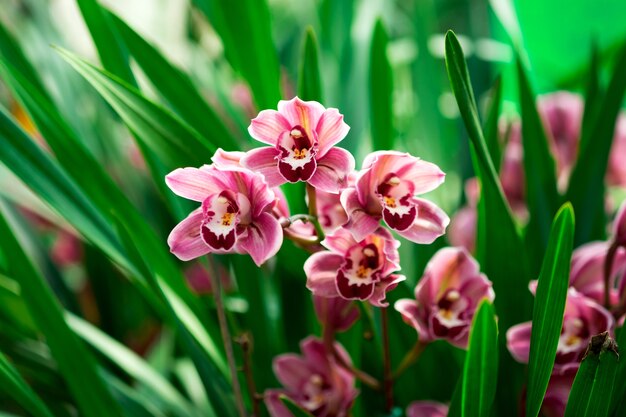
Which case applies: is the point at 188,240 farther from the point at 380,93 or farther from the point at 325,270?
the point at 380,93

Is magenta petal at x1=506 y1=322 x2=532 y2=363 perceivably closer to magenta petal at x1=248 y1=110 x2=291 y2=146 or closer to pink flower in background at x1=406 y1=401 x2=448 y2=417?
pink flower in background at x1=406 y1=401 x2=448 y2=417

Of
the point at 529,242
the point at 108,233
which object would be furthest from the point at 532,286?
the point at 108,233

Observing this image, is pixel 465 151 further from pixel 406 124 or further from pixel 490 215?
pixel 490 215

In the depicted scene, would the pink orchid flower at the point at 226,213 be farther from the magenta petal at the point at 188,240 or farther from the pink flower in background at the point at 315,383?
the pink flower in background at the point at 315,383

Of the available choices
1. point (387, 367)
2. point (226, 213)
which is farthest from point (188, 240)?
point (387, 367)

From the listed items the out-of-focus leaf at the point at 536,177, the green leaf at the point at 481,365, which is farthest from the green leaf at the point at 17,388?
the out-of-focus leaf at the point at 536,177

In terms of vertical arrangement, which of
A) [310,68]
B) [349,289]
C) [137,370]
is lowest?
[137,370]
